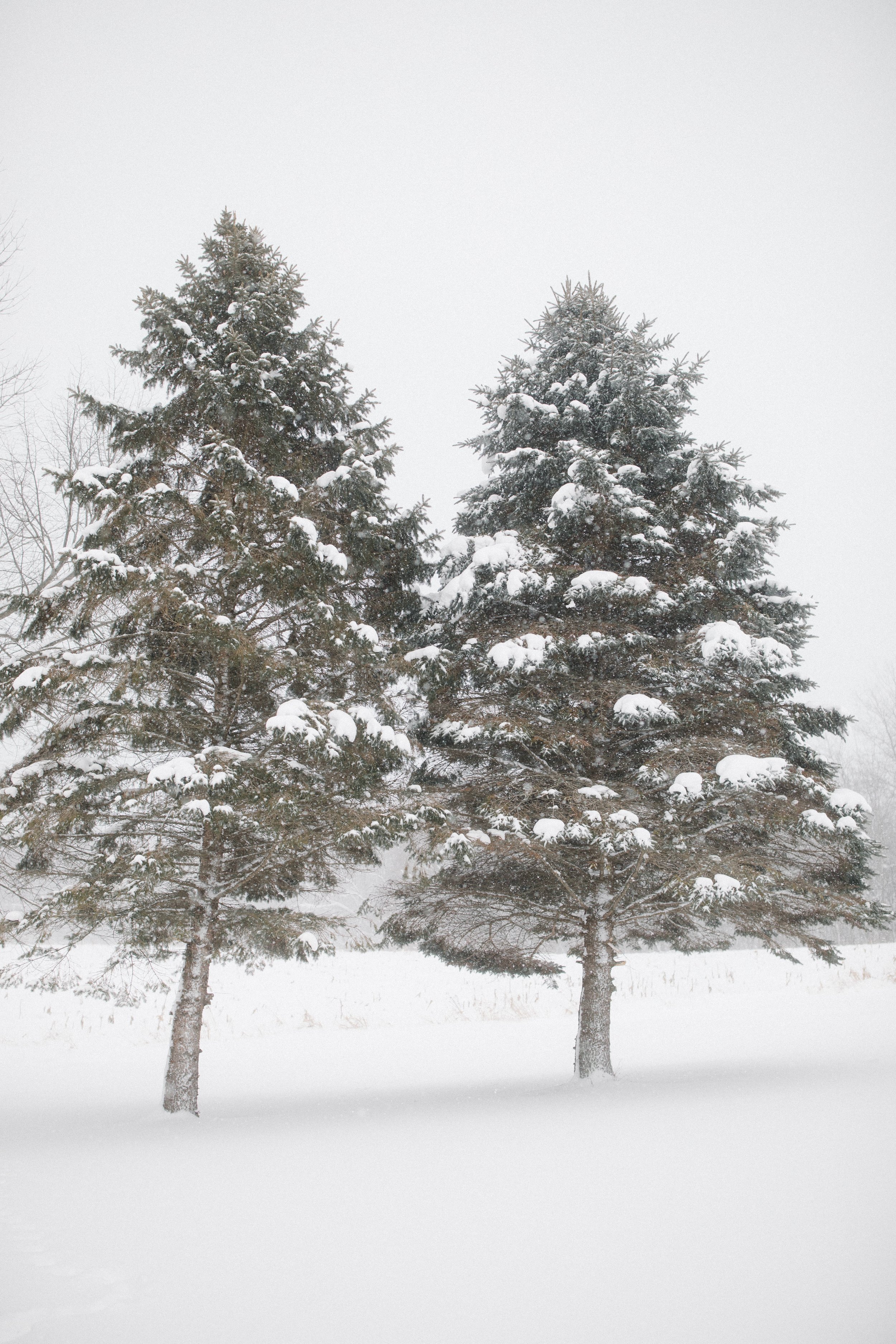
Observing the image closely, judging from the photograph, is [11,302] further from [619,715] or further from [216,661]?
[619,715]

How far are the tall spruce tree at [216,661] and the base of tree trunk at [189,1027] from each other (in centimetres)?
2

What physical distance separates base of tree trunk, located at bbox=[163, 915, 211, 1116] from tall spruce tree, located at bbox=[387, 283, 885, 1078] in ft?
7.42

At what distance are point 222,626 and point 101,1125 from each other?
4732 mm

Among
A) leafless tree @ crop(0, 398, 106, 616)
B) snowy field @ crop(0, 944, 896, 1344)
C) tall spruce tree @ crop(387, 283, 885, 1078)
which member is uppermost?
leafless tree @ crop(0, 398, 106, 616)

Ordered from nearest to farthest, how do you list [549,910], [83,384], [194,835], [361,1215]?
[361,1215] → [194,835] → [549,910] → [83,384]

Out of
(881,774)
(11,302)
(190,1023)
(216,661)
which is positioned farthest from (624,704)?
(881,774)

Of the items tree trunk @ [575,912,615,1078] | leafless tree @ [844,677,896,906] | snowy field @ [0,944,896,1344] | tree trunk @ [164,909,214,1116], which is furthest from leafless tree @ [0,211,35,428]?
leafless tree @ [844,677,896,906]

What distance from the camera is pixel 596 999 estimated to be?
25.8ft

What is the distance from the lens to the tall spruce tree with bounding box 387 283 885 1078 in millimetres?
7016

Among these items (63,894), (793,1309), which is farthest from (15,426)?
(793,1309)

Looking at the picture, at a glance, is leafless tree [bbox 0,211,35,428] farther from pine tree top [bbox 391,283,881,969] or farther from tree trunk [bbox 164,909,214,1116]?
tree trunk [bbox 164,909,214,1116]

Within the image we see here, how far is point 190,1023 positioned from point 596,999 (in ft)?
14.5

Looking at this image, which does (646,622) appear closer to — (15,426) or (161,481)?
(161,481)

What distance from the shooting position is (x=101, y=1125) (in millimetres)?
6273
